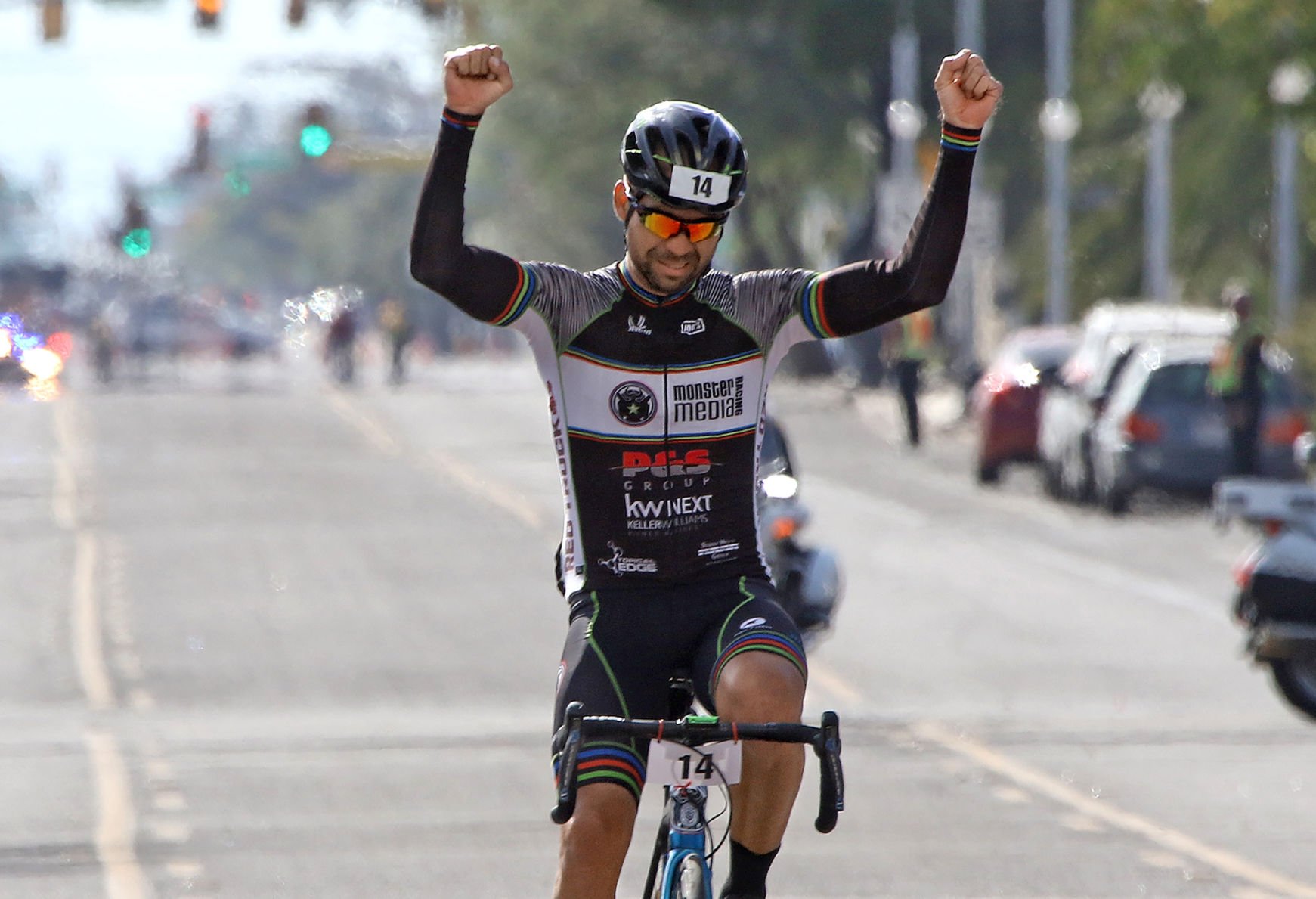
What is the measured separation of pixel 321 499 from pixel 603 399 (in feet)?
76.2

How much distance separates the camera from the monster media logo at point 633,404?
5.81 m

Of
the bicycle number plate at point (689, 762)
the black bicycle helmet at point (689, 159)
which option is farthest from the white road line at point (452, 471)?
the bicycle number plate at point (689, 762)

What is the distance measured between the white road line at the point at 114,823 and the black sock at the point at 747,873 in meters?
3.92

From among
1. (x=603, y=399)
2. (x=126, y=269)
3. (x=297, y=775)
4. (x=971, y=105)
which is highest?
(x=971, y=105)

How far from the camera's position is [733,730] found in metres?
5.21

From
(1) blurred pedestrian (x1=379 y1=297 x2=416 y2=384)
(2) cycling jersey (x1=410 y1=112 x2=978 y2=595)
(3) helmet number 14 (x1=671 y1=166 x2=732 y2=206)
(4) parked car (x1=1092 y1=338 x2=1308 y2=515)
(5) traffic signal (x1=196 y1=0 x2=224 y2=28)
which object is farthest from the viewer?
(1) blurred pedestrian (x1=379 y1=297 x2=416 y2=384)

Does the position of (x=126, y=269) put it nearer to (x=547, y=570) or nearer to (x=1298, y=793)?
(x=547, y=570)

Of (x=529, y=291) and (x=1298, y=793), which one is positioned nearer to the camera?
(x=529, y=291)

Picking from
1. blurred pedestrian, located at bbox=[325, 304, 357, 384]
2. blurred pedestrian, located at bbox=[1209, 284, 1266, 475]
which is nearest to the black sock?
blurred pedestrian, located at bbox=[1209, 284, 1266, 475]

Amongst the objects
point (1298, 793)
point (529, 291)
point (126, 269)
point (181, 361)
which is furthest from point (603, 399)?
point (126, 269)

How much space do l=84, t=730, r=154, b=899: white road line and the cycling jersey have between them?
12.4ft

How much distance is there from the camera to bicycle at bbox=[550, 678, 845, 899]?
5.19 m

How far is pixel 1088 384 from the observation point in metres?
27.0

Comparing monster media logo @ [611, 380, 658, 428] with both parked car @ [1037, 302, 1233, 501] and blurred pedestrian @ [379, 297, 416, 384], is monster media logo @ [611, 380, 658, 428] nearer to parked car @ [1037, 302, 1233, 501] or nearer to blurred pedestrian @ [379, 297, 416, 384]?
parked car @ [1037, 302, 1233, 501]
